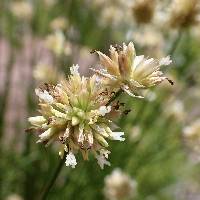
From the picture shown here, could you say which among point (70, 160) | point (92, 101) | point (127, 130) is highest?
point (127, 130)

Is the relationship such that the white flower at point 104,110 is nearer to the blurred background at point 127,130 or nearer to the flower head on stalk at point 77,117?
the flower head on stalk at point 77,117

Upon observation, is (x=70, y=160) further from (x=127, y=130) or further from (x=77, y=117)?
(x=127, y=130)

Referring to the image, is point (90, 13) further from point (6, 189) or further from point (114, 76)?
point (114, 76)

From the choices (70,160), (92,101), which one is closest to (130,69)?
(92,101)

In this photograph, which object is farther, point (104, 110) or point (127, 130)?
point (127, 130)

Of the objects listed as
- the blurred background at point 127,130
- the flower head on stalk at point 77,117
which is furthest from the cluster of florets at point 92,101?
the blurred background at point 127,130

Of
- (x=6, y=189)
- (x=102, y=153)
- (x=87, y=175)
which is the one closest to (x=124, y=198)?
(x=87, y=175)

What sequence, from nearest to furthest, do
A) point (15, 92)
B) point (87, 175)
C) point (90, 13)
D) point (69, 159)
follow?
point (69, 159) → point (87, 175) → point (90, 13) → point (15, 92)
